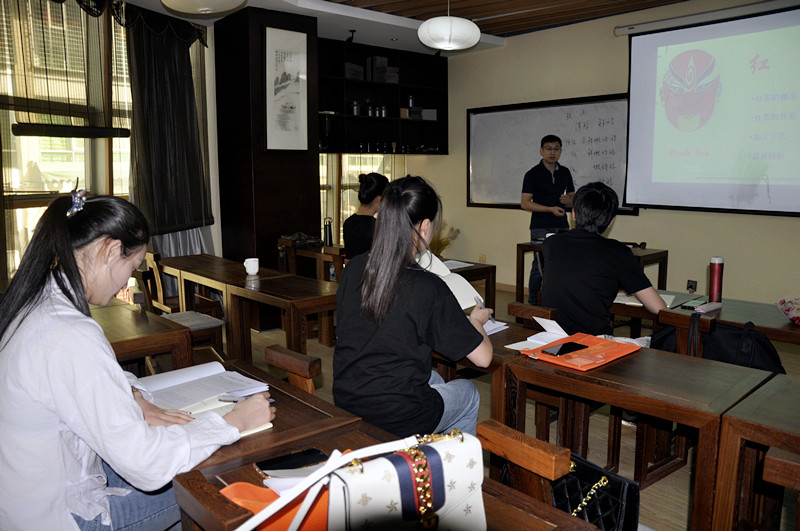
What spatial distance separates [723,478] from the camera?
1496 millimetres

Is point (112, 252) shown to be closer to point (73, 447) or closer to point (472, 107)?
point (73, 447)

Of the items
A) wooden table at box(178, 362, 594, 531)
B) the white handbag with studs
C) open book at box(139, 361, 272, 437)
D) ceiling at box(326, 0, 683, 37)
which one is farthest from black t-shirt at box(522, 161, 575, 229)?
the white handbag with studs

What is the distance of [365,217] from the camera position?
394 centimetres

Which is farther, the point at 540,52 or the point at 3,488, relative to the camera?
the point at 540,52

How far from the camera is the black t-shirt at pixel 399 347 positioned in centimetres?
164

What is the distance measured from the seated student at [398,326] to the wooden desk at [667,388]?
0.23 m

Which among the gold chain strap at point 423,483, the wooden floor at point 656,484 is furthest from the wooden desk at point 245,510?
the wooden floor at point 656,484

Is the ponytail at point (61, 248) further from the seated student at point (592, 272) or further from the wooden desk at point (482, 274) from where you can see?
the wooden desk at point (482, 274)

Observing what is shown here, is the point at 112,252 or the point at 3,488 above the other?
the point at 112,252

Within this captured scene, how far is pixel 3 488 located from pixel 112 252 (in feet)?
1.57

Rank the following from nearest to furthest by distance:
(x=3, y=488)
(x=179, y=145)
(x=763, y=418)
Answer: (x=3, y=488) → (x=763, y=418) → (x=179, y=145)

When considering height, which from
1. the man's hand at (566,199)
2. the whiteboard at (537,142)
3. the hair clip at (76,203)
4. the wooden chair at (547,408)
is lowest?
the wooden chair at (547,408)

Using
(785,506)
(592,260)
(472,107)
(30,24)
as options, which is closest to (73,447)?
(592,260)

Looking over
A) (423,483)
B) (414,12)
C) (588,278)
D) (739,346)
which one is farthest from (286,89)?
(423,483)
